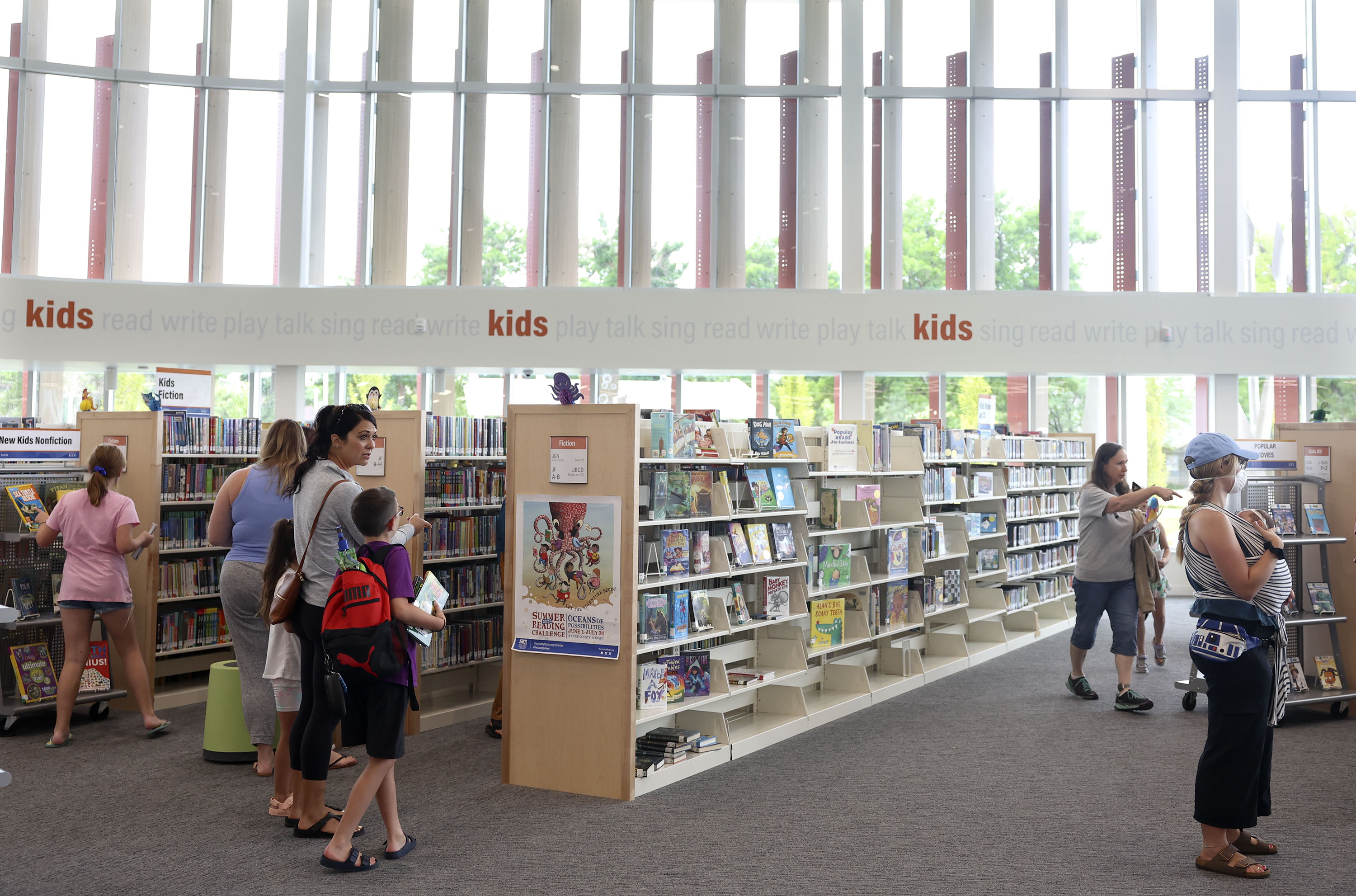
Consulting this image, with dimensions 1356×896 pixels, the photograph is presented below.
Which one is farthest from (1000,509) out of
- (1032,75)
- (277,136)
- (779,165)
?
(277,136)

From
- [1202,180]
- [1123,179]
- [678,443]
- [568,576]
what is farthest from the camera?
[1123,179]

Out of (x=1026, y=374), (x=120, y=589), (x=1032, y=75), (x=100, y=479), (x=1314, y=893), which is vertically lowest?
(x=1314, y=893)

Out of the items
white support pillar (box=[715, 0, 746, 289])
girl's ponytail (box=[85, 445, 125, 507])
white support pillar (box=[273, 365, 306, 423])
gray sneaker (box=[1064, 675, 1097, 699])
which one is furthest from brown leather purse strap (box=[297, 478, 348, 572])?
white support pillar (box=[715, 0, 746, 289])

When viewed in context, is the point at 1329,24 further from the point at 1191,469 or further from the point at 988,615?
the point at 1191,469

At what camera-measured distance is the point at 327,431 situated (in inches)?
157

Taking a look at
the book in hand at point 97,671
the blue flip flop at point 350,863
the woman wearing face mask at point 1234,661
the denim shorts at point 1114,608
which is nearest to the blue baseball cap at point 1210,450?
the woman wearing face mask at point 1234,661

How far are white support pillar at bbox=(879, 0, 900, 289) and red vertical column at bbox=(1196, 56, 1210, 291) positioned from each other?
3726 millimetres

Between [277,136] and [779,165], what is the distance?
6.40m

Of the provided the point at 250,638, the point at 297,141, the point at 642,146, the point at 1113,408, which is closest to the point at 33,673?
the point at 250,638

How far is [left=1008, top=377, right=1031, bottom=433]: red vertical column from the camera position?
1292 centimetres

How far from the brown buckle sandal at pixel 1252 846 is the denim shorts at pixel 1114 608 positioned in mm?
2573

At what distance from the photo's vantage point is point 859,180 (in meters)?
12.4

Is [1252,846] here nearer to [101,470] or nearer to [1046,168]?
[101,470]

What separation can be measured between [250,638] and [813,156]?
1003 centimetres
